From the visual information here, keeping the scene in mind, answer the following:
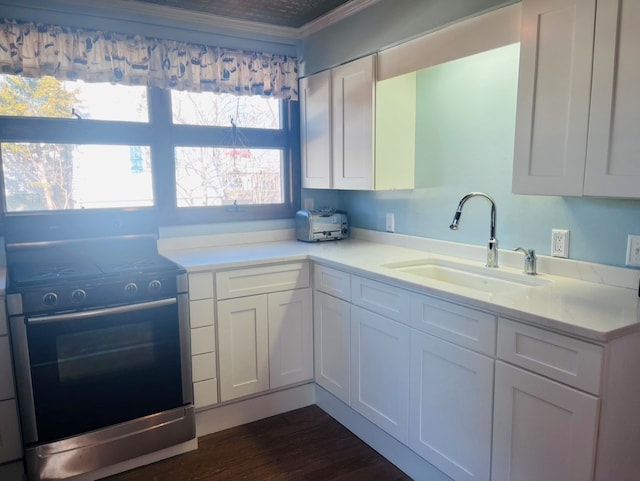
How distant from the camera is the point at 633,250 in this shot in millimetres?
1733

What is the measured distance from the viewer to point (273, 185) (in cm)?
324

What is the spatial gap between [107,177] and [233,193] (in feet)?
2.51

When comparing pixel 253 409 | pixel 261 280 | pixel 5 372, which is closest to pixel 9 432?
pixel 5 372

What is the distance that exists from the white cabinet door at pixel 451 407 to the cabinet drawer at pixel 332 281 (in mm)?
506

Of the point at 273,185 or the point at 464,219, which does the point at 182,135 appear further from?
the point at 464,219

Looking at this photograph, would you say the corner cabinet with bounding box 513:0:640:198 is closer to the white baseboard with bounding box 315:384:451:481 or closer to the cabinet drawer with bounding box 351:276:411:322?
the cabinet drawer with bounding box 351:276:411:322

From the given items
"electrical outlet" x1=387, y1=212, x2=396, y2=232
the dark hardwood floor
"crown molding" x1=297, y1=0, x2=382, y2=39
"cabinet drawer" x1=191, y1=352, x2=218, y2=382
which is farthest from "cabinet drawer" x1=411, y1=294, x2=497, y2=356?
"crown molding" x1=297, y1=0, x2=382, y2=39

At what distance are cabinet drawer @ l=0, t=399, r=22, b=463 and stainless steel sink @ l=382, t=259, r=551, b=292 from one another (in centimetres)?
179

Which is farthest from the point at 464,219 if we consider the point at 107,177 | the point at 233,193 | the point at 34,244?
the point at 34,244

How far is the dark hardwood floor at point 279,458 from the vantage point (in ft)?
7.11

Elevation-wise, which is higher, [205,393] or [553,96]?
[553,96]

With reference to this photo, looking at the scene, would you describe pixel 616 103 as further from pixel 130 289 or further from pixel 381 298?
pixel 130 289

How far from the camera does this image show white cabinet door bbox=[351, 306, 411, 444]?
6.77 ft

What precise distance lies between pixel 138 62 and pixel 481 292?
217cm
